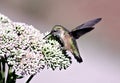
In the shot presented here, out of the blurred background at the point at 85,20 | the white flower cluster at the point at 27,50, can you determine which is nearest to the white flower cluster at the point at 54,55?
the white flower cluster at the point at 27,50

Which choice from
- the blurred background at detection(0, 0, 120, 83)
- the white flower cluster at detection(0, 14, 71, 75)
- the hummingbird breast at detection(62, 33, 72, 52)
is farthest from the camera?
the blurred background at detection(0, 0, 120, 83)

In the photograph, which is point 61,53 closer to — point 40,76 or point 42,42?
point 42,42

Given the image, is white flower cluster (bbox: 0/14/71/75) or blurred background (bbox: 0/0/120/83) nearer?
white flower cluster (bbox: 0/14/71/75)

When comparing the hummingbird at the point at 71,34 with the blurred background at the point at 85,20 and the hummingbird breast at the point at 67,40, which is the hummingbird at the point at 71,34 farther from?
the blurred background at the point at 85,20

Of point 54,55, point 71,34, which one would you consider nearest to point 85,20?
point 71,34

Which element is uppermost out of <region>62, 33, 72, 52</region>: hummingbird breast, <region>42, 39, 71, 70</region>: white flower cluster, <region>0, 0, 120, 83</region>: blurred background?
<region>0, 0, 120, 83</region>: blurred background

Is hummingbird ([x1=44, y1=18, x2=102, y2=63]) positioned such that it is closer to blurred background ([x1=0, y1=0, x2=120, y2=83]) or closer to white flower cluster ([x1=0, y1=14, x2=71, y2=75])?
white flower cluster ([x1=0, y1=14, x2=71, y2=75])

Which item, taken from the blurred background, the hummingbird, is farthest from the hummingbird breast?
the blurred background
